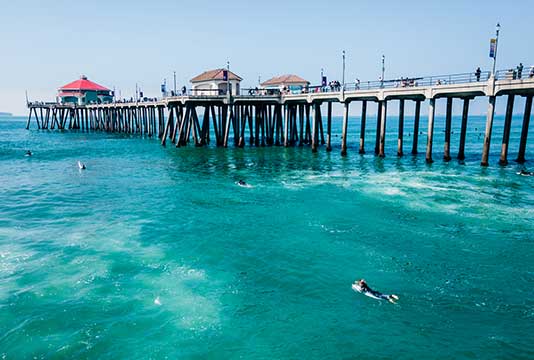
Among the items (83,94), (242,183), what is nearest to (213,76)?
(242,183)

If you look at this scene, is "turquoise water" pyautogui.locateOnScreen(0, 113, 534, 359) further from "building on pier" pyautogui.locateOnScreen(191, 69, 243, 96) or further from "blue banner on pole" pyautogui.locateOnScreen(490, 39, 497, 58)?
"building on pier" pyautogui.locateOnScreen(191, 69, 243, 96)

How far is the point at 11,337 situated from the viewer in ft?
34.3

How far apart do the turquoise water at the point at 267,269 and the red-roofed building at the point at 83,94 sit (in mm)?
78861

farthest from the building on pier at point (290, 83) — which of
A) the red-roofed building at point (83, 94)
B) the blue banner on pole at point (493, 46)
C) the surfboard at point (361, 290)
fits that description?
the red-roofed building at point (83, 94)

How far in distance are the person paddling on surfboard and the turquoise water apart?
258 mm

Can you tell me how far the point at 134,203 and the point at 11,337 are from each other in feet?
44.7

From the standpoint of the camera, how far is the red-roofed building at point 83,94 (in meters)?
99.6

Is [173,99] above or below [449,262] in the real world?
above

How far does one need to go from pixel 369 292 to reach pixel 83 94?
102m

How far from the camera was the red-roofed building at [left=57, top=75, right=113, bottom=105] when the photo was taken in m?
99.6

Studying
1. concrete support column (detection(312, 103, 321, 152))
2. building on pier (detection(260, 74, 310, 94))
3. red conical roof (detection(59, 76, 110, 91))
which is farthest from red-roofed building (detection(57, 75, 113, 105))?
concrete support column (detection(312, 103, 321, 152))

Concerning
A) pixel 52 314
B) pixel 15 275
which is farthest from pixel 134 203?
pixel 52 314

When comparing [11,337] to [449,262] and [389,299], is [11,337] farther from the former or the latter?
[449,262]

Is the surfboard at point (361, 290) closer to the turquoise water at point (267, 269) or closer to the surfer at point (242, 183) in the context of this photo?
the turquoise water at point (267, 269)
